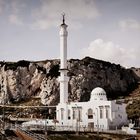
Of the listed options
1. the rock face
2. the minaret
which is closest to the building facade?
the minaret

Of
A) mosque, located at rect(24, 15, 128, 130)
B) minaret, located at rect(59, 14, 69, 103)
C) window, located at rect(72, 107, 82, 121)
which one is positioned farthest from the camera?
minaret, located at rect(59, 14, 69, 103)

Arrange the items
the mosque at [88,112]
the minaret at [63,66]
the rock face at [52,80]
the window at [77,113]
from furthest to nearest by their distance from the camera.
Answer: the rock face at [52,80] → the minaret at [63,66] → the window at [77,113] → the mosque at [88,112]

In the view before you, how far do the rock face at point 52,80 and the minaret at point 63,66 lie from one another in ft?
91.4

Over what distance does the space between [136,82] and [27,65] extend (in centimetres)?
4363

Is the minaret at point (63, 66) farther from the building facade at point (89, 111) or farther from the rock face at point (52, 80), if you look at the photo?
the rock face at point (52, 80)

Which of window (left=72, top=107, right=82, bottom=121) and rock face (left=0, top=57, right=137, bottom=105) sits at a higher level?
rock face (left=0, top=57, right=137, bottom=105)

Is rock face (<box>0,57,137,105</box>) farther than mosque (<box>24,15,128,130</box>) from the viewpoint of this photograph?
Yes

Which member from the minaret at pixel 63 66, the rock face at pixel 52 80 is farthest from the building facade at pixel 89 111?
the rock face at pixel 52 80

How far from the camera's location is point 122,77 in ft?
447

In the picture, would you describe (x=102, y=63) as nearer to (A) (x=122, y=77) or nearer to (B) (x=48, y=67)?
(A) (x=122, y=77)

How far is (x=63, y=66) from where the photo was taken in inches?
3465

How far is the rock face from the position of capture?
385ft

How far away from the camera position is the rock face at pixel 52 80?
118m

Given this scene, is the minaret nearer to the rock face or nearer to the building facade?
the building facade
